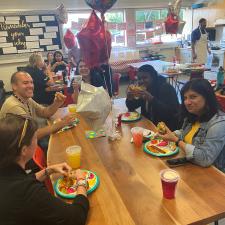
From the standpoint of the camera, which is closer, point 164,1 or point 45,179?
point 45,179

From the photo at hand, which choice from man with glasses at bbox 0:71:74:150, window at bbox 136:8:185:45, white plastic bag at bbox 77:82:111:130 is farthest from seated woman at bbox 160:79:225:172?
window at bbox 136:8:185:45

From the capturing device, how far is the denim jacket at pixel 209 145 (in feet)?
4.59

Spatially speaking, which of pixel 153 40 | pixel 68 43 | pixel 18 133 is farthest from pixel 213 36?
pixel 18 133

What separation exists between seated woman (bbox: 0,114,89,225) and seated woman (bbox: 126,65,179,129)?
1471mm

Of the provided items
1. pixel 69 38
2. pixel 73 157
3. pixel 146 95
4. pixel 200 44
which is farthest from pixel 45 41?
pixel 73 157

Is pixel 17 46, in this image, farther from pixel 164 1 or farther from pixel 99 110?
pixel 99 110

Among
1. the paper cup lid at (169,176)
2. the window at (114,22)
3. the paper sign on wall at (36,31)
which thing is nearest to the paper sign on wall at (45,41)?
the paper sign on wall at (36,31)

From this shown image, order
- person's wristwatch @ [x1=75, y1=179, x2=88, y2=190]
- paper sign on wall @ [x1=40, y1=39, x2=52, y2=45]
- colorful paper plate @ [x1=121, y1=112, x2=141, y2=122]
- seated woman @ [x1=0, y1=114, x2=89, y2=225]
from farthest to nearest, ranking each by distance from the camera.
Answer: paper sign on wall @ [x1=40, y1=39, x2=52, y2=45] → colorful paper plate @ [x1=121, y1=112, x2=141, y2=122] → person's wristwatch @ [x1=75, y1=179, x2=88, y2=190] → seated woman @ [x1=0, y1=114, x2=89, y2=225]

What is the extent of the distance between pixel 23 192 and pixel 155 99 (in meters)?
1.69

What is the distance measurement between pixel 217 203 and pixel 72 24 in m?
6.73

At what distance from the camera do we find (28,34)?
6492 mm

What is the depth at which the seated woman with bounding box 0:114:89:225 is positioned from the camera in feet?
3.09

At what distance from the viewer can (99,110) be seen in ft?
5.17

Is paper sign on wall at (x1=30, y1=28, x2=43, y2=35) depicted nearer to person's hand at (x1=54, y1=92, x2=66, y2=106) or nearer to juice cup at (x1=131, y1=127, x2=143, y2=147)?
person's hand at (x1=54, y1=92, x2=66, y2=106)
